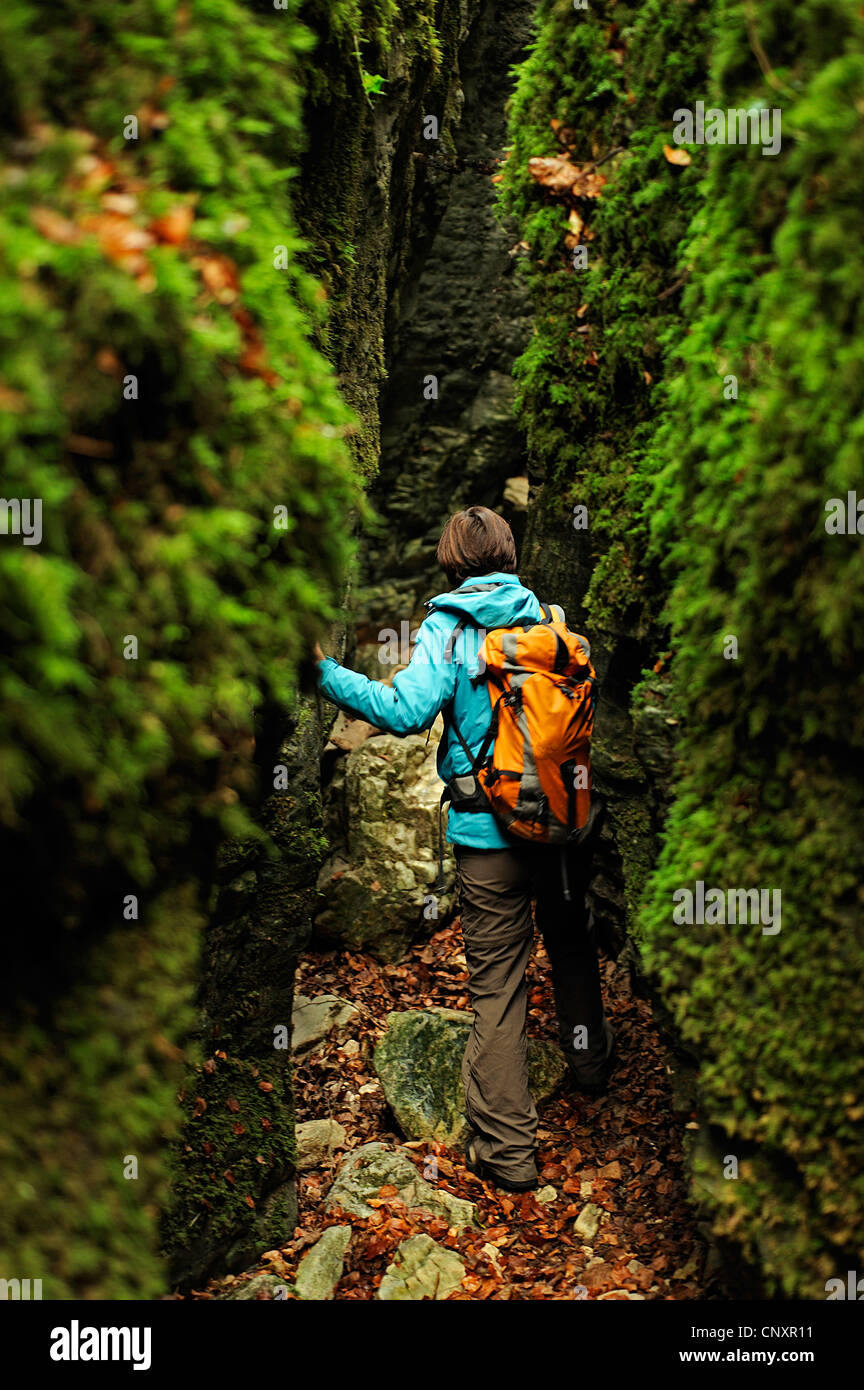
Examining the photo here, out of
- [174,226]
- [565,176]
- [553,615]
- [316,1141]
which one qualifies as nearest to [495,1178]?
[316,1141]

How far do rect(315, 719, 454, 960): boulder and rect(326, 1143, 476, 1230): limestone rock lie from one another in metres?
2.47

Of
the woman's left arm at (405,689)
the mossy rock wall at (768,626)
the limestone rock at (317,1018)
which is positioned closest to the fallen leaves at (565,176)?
the mossy rock wall at (768,626)

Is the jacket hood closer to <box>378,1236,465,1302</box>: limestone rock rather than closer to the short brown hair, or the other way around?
the short brown hair

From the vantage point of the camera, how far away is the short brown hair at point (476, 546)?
4789mm

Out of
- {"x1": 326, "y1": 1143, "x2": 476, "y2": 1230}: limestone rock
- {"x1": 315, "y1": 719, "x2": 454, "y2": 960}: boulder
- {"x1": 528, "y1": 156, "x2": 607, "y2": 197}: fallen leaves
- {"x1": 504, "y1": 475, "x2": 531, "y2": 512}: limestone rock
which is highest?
{"x1": 504, "y1": 475, "x2": 531, "y2": 512}: limestone rock

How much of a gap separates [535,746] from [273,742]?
1391 millimetres

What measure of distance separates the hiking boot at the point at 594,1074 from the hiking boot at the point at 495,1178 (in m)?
0.83

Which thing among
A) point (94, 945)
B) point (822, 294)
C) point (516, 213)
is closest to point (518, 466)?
point (516, 213)

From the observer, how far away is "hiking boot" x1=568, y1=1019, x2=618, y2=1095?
547 centimetres

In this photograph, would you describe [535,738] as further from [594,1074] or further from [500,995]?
[594,1074]

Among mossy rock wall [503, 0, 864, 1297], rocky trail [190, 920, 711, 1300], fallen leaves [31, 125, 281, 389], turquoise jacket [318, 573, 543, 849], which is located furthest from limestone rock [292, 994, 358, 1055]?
fallen leaves [31, 125, 281, 389]

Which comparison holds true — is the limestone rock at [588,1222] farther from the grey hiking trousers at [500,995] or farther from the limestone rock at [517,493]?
the limestone rock at [517,493]

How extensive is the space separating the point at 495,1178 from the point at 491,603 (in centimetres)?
317

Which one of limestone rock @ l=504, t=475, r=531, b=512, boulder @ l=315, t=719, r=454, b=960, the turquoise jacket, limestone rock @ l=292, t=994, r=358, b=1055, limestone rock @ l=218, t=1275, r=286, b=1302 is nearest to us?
limestone rock @ l=218, t=1275, r=286, b=1302
